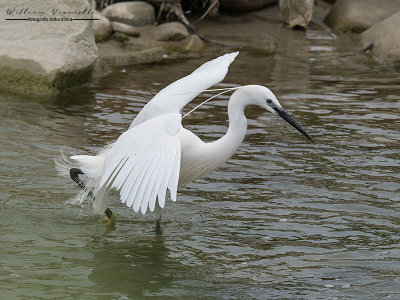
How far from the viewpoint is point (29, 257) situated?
A: 4863mm

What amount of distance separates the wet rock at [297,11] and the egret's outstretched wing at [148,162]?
7541mm

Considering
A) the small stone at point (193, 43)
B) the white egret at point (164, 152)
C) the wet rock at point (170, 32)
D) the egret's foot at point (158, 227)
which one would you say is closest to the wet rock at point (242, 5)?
the wet rock at point (170, 32)

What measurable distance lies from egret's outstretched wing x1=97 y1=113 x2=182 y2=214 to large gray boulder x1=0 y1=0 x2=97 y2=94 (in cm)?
405

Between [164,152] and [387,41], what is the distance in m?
7.10

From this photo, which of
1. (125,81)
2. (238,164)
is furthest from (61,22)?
(238,164)

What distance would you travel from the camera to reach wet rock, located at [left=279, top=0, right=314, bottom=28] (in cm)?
1195

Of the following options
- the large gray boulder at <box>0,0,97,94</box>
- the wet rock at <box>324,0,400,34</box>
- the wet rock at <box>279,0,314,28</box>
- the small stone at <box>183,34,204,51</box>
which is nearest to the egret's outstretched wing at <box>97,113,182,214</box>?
the large gray boulder at <box>0,0,97,94</box>

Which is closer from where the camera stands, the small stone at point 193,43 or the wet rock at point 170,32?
the small stone at point 193,43

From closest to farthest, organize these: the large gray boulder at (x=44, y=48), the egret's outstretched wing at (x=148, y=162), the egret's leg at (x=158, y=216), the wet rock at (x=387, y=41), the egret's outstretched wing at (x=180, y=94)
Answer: the egret's outstretched wing at (x=148, y=162) < the egret's leg at (x=158, y=216) < the egret's outstretched wing at (x=180, y=94) < the large gray boulder at (x=44, y=48) < the wet rock at (x=387, y=41)

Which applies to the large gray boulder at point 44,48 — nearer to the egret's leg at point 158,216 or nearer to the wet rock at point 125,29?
the wet rock at point 125,29

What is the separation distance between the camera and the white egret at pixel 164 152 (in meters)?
4.39

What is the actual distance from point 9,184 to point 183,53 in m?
5.39

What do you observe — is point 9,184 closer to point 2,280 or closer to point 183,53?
point 2,280

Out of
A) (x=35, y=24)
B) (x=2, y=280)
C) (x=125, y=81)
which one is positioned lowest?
(x=2, y=280)
